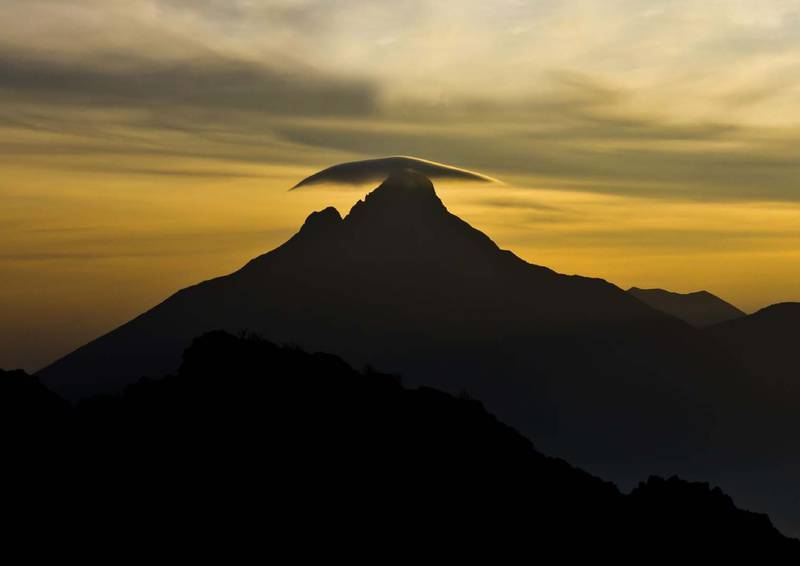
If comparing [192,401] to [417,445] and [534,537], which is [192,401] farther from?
[534,537]

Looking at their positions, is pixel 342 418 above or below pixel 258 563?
above

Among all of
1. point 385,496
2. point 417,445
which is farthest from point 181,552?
point 417,445

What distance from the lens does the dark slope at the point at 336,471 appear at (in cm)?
3844

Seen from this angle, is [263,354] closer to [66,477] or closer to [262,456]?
[262,456]

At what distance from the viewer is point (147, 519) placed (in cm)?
3744

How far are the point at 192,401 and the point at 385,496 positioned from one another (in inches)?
354

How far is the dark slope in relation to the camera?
3844 centimetres

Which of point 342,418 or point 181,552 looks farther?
point 342,418

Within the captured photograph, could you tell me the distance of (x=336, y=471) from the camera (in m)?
40.2

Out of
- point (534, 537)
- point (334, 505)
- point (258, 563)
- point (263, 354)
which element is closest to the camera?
point (258, 563)

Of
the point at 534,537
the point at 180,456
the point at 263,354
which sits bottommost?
the point at 534,537

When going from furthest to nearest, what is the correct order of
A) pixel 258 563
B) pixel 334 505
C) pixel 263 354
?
pixel 263 354 → pixel 334 505 → pixel 258 563

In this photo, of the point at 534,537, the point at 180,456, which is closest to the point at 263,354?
the point at 180,456

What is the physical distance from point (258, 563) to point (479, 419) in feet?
47.0
